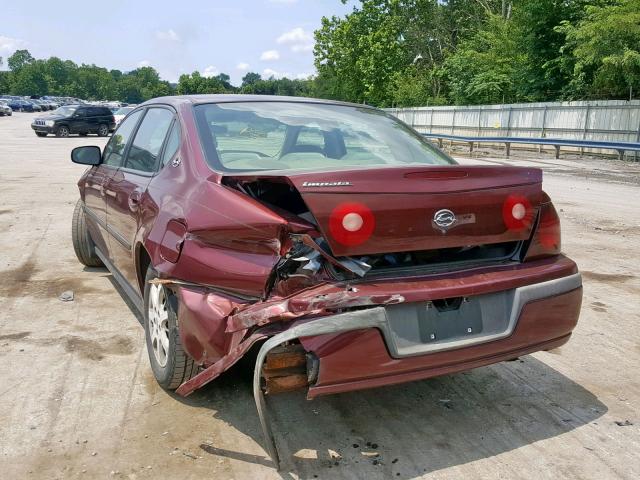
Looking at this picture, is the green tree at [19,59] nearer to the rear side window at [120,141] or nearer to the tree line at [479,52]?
the tree line at [479,52]

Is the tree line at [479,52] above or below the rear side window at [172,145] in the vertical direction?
above

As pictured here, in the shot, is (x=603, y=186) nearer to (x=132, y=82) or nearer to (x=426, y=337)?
(x=426, y=337)

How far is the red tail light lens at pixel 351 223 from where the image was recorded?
2693 mm

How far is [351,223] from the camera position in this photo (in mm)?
2709

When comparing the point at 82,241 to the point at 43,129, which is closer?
the point at 82,241

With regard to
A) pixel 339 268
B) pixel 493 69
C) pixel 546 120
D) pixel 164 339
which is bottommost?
pixel 164 339

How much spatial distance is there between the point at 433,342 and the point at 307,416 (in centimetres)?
Result: 90

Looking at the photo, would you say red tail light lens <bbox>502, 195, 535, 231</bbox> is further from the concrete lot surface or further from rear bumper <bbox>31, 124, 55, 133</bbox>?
rear bumper <bbox>31, 124, 55, 133</bbox>

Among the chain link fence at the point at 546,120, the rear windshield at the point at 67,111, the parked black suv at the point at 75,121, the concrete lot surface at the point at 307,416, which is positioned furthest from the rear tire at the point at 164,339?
the rear windshield at the point at 67,111

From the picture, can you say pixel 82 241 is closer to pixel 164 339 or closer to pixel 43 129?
pixel 164 339

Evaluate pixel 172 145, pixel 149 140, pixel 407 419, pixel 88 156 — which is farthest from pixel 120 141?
pixel 407 419

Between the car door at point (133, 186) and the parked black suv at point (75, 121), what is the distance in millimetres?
28023

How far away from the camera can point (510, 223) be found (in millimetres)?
3113

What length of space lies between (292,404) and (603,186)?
41.6 ft
